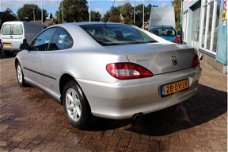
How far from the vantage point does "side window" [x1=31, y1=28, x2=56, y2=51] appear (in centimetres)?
506

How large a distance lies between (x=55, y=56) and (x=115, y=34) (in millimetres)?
963

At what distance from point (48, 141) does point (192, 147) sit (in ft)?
5.87

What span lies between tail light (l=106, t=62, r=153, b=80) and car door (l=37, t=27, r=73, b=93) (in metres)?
1.12

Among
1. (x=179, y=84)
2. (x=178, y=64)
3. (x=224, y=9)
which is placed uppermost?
(x=224, y=9)

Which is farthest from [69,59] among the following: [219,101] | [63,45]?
[219,101]

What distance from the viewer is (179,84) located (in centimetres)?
377

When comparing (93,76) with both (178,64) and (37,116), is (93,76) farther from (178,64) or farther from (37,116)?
(37,116)

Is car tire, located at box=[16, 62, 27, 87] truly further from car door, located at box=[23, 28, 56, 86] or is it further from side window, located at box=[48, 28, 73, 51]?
side window, located at box=[48, 28, 73, 51]

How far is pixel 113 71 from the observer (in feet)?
11.0

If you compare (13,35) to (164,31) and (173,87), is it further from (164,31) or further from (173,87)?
(173,87)

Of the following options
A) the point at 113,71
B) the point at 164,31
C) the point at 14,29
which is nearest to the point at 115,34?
the point at 113,71

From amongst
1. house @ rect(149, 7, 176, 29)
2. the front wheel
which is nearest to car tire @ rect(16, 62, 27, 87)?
the front wheel

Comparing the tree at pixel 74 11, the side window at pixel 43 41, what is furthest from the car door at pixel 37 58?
the tree at pixel 74 11

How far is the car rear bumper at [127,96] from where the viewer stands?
10.9 ft
